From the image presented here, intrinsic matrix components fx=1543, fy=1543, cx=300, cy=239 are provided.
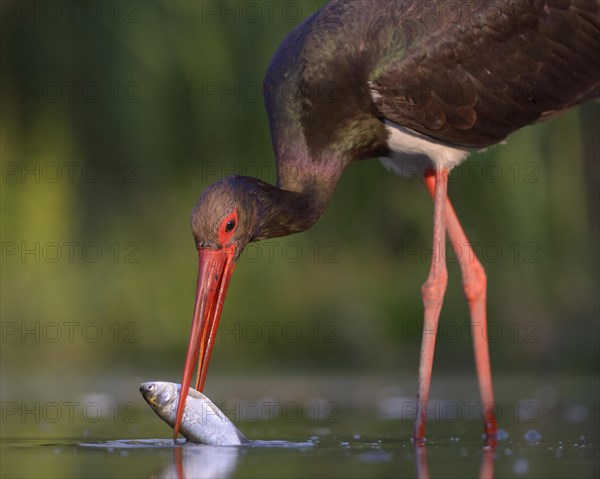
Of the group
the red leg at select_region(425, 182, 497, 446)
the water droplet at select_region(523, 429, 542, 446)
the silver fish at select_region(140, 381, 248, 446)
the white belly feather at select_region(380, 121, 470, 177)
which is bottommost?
the water droplet at select_region(523, 429, 542, 446)

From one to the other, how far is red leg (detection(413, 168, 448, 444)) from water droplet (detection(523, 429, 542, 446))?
1.56 ft

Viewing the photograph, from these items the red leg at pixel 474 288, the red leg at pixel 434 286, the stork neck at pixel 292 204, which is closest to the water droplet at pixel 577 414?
the red leg at pixel 474 288

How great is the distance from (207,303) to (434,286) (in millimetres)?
1359

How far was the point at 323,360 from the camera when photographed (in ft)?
32.6

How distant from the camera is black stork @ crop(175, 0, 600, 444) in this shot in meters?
6.94

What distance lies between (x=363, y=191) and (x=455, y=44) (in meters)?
3.53

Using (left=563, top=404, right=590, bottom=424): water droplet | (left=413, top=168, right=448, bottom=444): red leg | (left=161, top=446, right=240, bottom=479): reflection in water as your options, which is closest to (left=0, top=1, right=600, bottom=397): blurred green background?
(left=563, top=404, right=590, bottom=424): water droplet

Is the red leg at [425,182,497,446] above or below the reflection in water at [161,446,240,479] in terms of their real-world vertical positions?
above

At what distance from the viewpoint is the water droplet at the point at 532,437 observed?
6088 millimetres

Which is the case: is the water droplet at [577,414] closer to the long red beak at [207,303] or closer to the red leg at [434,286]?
the red leg at [434,286]

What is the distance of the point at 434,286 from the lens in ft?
24.1

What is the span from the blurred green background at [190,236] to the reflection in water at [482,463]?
373 centimetres

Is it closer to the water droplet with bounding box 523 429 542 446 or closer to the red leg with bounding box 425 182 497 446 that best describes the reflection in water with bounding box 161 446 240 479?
the water droplet with bounding box 523 429 542 446

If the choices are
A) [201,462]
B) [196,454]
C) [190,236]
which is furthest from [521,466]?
[190,236]
